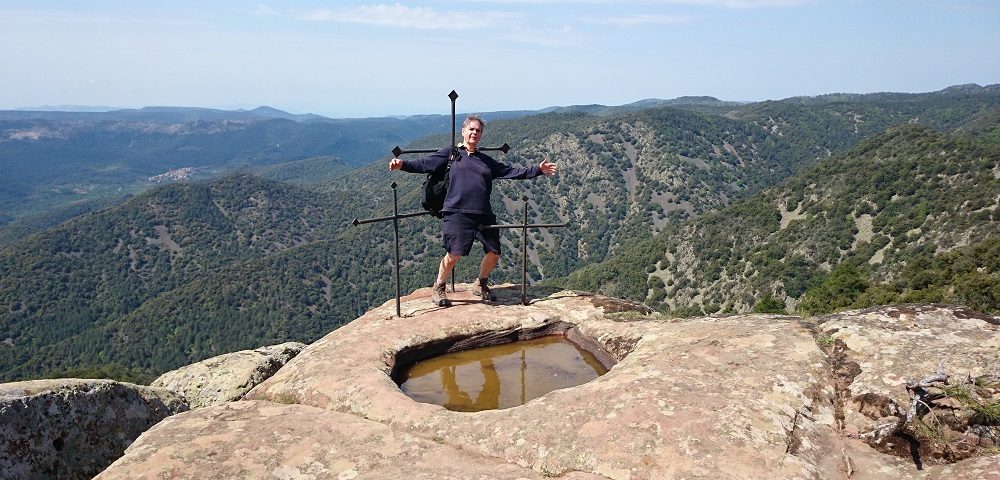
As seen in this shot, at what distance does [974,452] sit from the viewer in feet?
16.3

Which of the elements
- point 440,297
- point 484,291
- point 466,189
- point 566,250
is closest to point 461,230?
point 466,189

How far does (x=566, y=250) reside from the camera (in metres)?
165

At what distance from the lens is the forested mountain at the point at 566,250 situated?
234ft

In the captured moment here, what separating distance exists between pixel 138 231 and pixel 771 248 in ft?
599

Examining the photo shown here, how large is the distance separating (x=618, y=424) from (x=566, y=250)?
527 ft

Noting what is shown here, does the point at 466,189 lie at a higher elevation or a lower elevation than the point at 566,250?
higher

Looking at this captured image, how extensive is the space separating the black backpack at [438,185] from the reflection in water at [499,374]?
2.93m

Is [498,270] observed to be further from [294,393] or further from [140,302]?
[294,393]

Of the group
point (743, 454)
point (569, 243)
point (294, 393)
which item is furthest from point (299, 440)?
point (569, 243)

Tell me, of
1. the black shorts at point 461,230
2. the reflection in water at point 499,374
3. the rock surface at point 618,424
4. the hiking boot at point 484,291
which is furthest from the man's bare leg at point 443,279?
the rock surface at point 618,424

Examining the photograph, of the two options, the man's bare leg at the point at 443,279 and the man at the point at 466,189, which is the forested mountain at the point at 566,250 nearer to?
the man's bare leg at the point at 443,279

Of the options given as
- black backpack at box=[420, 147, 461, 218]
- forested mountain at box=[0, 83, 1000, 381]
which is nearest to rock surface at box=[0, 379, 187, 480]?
black backpack at box=[420, 147, 461, 218]

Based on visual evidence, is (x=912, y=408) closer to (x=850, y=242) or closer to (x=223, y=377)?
→ (x=223, y=377)

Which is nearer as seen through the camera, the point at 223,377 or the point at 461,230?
the point at 223,377
